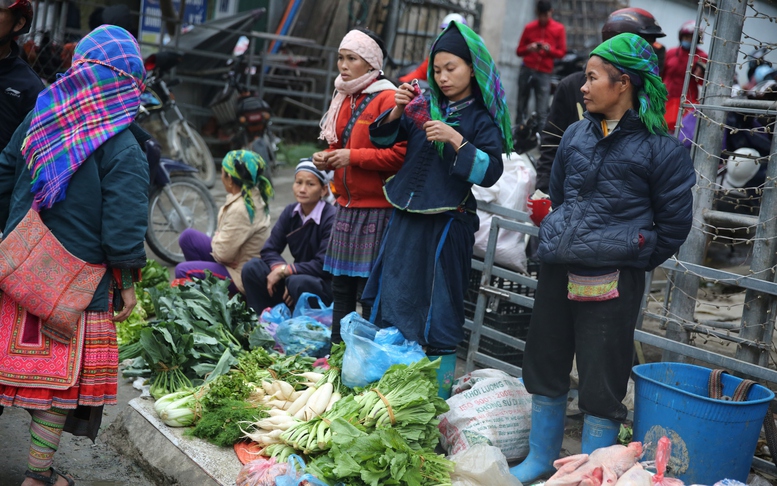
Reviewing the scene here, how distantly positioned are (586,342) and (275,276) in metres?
2.54

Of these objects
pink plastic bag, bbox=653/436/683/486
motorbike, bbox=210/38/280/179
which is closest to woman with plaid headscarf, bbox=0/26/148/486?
pink plastic bag, bbox=653/436/683/486

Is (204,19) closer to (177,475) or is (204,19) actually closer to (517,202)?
(517,202)

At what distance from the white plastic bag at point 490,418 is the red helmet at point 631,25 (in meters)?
2.15

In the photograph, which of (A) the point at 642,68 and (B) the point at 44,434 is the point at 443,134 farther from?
(B) the point at 44,434

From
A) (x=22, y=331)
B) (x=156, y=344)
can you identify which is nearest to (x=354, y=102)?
(x=156, y=344)

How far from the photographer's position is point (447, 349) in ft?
12.8

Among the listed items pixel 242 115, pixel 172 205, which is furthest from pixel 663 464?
pixel 242 115

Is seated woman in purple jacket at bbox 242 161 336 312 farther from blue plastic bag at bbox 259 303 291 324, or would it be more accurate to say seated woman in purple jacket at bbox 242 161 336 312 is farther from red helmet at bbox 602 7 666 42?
red helmet at bbox 602 7 666 42

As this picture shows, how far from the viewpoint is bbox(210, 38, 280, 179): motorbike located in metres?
9.67

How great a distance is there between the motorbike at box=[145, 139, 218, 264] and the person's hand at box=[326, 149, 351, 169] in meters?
3.17

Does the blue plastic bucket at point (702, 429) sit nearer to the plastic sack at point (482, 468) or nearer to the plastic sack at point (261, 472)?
the plastic sack at point (482, 468)

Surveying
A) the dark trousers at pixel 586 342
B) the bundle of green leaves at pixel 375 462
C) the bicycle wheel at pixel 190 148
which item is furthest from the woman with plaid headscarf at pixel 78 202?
the bicycle wheel at pixel 190 148

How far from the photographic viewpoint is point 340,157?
3.98 metres

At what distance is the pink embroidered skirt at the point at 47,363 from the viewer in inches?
121
